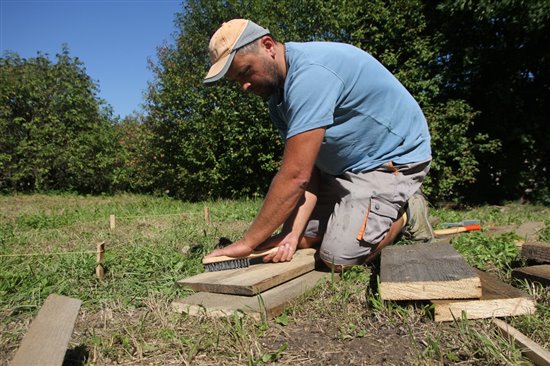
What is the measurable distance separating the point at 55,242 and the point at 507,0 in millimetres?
8523

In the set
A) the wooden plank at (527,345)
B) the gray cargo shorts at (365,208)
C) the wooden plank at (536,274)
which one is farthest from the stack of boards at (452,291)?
the gray cargo shorts at (365,208)

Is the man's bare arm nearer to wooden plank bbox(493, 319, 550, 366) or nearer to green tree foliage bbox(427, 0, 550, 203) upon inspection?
wooden plank bbox(493, 319, 550, 366)

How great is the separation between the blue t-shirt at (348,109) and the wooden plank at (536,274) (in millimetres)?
931

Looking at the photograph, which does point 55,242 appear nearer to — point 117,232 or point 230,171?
point 117,232

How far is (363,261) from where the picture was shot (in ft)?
8.90

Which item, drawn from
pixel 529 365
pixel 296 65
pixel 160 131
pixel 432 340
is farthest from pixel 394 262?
pixel 160 131

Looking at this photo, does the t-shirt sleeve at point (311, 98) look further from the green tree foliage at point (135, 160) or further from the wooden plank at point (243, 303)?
the green tree foliage at point (135, 160)

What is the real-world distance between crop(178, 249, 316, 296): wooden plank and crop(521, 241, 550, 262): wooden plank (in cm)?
130

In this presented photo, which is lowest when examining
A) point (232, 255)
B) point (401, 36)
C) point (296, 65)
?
point (232, 255)

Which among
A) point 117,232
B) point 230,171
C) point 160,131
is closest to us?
point 117,232

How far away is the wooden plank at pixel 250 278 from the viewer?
2164 millimetres

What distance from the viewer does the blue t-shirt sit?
2309 millimetres

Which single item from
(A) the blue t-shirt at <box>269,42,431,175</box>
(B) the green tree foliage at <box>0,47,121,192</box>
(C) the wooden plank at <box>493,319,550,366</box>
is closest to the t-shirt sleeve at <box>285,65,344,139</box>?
(A) the blue t-shirt at <box>269,42,431,175</box>

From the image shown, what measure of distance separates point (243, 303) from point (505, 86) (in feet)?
31.4
